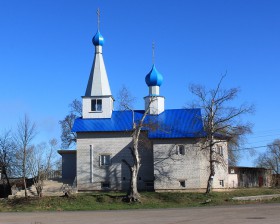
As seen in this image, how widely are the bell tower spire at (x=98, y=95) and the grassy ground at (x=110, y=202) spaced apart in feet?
32.6

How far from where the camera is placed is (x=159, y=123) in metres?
37.6

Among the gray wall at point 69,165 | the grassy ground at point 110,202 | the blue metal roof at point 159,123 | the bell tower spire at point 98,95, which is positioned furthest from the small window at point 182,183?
the gray wall at point 69,165

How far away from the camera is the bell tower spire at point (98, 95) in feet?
129

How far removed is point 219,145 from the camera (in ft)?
121

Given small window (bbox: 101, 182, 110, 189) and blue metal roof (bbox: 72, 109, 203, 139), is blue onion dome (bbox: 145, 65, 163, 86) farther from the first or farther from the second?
small window (bbox: 101, 182, 110, 189)

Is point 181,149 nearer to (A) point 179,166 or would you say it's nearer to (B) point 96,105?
(A) point 179,166

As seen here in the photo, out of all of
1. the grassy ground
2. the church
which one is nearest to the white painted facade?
the church

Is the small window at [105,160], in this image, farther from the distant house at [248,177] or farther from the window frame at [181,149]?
the distant house at [248,177]

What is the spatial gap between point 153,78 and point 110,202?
45.2ft

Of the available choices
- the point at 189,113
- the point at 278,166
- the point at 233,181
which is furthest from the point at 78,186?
the point at 278,166

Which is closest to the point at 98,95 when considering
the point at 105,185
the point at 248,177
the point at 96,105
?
the point at 96,105

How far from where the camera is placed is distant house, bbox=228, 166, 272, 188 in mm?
44594

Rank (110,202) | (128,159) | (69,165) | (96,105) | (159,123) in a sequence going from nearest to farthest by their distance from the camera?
(110,202) → (128,159) → (159,123) → (96,105) → (69,165)

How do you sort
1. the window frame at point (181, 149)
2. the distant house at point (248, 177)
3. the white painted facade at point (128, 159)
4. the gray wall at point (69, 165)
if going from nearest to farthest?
the white painted facade at point (128, 159)
the window frame at point (181, 149)
the gray wall at point (69, 165)
the distant house at point (248, 177)
